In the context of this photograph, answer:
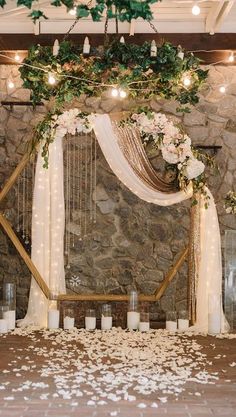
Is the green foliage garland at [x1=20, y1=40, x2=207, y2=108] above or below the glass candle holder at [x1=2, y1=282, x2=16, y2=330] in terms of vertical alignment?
above

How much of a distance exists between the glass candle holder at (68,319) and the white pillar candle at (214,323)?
146 cm

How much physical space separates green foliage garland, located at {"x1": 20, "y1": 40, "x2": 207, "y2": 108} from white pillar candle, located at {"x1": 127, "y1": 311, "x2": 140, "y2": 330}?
→ 2460 mm

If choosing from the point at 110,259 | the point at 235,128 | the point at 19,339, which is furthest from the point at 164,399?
the point at 235,128

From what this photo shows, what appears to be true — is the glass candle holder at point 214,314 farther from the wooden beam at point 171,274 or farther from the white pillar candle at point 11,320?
the white pillar candle at point 11,320

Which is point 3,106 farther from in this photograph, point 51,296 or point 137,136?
point 51,296

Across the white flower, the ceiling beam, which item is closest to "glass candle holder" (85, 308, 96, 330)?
the white flower

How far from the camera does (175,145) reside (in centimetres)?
649

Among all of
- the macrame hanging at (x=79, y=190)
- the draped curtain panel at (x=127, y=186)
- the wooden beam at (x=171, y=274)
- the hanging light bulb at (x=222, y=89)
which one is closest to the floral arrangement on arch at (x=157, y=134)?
the draped curtain panel at (x=127, y=186)

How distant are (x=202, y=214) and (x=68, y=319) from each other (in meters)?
1.84

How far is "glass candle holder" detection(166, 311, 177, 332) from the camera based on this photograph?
657cm

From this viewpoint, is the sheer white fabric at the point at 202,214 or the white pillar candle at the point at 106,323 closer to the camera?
the sheer white fabric at the point at 202,214

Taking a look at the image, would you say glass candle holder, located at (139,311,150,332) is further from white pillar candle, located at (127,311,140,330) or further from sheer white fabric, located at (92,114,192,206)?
sheer white fabric, located at (92,114,192,206)

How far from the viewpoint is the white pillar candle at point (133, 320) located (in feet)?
21.7

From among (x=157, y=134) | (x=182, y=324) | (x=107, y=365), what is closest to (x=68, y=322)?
(x=182, y=324)
